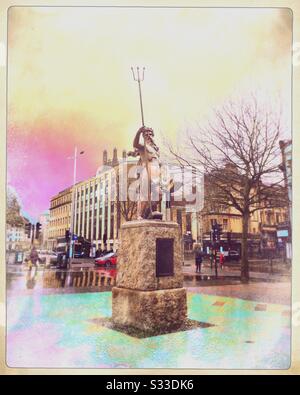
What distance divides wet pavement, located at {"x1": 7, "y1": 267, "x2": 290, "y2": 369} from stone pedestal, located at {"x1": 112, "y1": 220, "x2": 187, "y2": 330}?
8.9 inches

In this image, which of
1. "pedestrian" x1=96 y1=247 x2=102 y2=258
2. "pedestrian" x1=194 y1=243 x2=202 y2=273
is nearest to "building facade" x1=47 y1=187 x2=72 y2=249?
"pedestrian" x1=96 y1=247 x2=102 y2=258

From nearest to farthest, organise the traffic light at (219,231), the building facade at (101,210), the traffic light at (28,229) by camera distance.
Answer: the traffic light at (28,229), the building facade at (101,210), the traffic light at (219,231)

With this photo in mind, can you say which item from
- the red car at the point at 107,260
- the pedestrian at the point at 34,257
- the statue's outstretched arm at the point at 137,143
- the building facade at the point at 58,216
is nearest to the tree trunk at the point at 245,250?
the red car at the point at 107,260

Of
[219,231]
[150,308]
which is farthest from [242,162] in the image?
[150,308]

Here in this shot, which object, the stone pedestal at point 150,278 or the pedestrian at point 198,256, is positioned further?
the pedestrian at point 198,256

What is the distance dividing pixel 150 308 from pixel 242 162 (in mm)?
2856

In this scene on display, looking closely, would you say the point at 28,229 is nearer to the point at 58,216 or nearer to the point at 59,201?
the point at 58,216

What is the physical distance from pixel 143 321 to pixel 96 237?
1.54m

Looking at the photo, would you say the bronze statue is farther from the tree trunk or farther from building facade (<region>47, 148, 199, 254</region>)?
the tree trunk

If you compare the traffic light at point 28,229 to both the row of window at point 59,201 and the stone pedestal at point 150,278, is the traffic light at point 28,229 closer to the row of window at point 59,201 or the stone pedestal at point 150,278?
the row of window at point 59,201

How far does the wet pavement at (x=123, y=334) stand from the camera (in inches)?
179

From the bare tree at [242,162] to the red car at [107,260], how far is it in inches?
66.4

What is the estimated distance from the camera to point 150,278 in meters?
4.62
